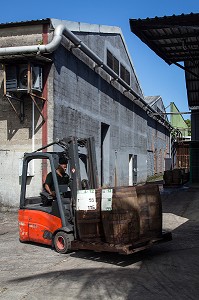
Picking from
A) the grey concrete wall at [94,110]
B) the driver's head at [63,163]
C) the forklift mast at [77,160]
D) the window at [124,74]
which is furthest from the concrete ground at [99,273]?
the window at [124,74]

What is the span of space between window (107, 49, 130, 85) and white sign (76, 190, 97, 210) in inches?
506

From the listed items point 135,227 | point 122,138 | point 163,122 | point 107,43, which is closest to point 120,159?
point 122,138

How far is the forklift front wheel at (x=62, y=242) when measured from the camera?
712 cm

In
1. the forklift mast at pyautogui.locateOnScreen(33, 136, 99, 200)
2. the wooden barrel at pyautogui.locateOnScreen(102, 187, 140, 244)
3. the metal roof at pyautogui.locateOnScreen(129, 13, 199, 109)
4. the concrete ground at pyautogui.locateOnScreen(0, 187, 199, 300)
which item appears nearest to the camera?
the concrete ground at pyautogui.locateOnScreen(0, 187, 199, 300)

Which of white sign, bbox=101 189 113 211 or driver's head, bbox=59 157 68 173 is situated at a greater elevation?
driver's head, bbox=59 157 68 173

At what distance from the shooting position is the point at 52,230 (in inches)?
295

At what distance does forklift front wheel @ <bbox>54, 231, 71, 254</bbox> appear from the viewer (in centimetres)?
712

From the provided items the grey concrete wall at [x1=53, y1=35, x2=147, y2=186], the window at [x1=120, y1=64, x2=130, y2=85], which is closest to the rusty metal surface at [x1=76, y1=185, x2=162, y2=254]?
the grey concrete wall at [x1=53, y1=35, x2=147, y2=186]

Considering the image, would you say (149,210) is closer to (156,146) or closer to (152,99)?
(156,146)

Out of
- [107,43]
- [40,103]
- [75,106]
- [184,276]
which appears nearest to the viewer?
[184,276]

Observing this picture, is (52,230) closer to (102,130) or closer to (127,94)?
(102,130)

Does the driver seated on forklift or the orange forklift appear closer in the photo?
the orange forklift

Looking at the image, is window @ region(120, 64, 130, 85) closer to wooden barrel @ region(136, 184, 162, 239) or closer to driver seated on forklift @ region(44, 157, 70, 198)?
driver seated on forklift @ region(44, 157, 70, 198)

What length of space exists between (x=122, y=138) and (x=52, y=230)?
1432 cm
